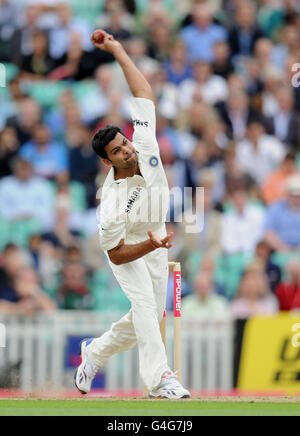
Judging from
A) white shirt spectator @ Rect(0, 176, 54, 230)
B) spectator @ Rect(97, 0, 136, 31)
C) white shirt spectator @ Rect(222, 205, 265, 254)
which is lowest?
white shirt spectator @ Rect(222, 205, 265, 254)

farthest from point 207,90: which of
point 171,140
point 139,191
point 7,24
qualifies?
point 139,191

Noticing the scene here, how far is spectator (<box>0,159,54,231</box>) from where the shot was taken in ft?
41.5

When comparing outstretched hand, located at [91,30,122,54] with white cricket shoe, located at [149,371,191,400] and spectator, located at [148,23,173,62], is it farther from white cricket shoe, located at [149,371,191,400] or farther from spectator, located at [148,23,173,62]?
spectator, located at [148,23,173,62]

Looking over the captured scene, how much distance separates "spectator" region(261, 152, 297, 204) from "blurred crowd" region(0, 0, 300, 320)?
15 millimetres

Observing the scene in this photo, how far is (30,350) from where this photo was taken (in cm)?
1112

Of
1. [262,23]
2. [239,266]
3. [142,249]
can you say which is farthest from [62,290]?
[262,23]

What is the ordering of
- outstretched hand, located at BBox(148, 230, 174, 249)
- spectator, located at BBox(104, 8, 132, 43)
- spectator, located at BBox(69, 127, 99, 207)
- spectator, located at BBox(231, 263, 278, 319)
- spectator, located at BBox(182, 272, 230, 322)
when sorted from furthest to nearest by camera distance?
spectator, located at BBox(104, 8, 132, 43)
spectator, located at BBox(69, 127, 99, 207)
spectator, located at BBox(231, 263, 278, 319)
spectator, located at BBox(182, 272, 230, 322)
outstretched hand, located at BBox(148, 230, 174, 249)

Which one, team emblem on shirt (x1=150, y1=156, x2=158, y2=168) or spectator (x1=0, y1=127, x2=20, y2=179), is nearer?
team emblem on shirt (x1=150, y1=156, x2=158, y2=168)

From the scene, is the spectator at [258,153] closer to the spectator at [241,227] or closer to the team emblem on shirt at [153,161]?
the spectator at [241,227]

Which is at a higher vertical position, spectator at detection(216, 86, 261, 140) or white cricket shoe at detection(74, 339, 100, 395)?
spectator at detection(216, 86, 261, 140)

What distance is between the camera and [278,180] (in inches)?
506

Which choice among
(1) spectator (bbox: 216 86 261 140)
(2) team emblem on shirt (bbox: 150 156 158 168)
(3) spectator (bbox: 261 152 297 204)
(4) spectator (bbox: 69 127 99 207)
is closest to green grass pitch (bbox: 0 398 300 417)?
(2) team emblem on shirt (bbox: 150 156 158 168)

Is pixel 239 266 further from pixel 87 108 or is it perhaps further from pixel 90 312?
pixel 87 108

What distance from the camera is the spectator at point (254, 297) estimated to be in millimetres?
11352
